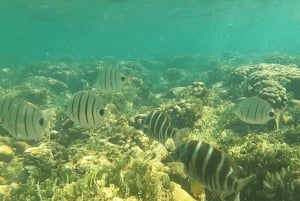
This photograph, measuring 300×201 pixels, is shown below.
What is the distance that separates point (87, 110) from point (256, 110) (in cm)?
425

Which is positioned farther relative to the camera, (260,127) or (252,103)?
(260,127)

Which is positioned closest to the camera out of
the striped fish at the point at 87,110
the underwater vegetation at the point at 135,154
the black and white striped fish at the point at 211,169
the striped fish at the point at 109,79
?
A: the black and white striped fish at the point at 211,169

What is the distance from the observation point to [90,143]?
7938 millimetres

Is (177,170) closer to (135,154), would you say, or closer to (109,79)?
(135,154)

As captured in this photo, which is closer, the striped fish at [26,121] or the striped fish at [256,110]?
the striped fish at [26,121]

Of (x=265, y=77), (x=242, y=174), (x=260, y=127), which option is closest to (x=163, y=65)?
(x=265, y=77)

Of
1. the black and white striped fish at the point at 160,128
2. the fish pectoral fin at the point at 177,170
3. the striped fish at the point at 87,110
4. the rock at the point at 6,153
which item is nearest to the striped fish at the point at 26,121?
the striped fish at the point at 87,110

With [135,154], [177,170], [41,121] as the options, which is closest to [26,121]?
[41,121]

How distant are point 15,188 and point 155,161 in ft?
8.22

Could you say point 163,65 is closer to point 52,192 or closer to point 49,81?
point 49,81

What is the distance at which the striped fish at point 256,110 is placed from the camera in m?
7.75

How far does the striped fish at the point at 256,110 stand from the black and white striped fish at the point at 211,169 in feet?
14.0

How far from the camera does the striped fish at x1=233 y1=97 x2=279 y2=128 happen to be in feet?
25.4

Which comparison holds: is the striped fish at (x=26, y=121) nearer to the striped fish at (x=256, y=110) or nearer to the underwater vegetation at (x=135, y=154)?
the underwater vegetation at (x=135, y=154)
